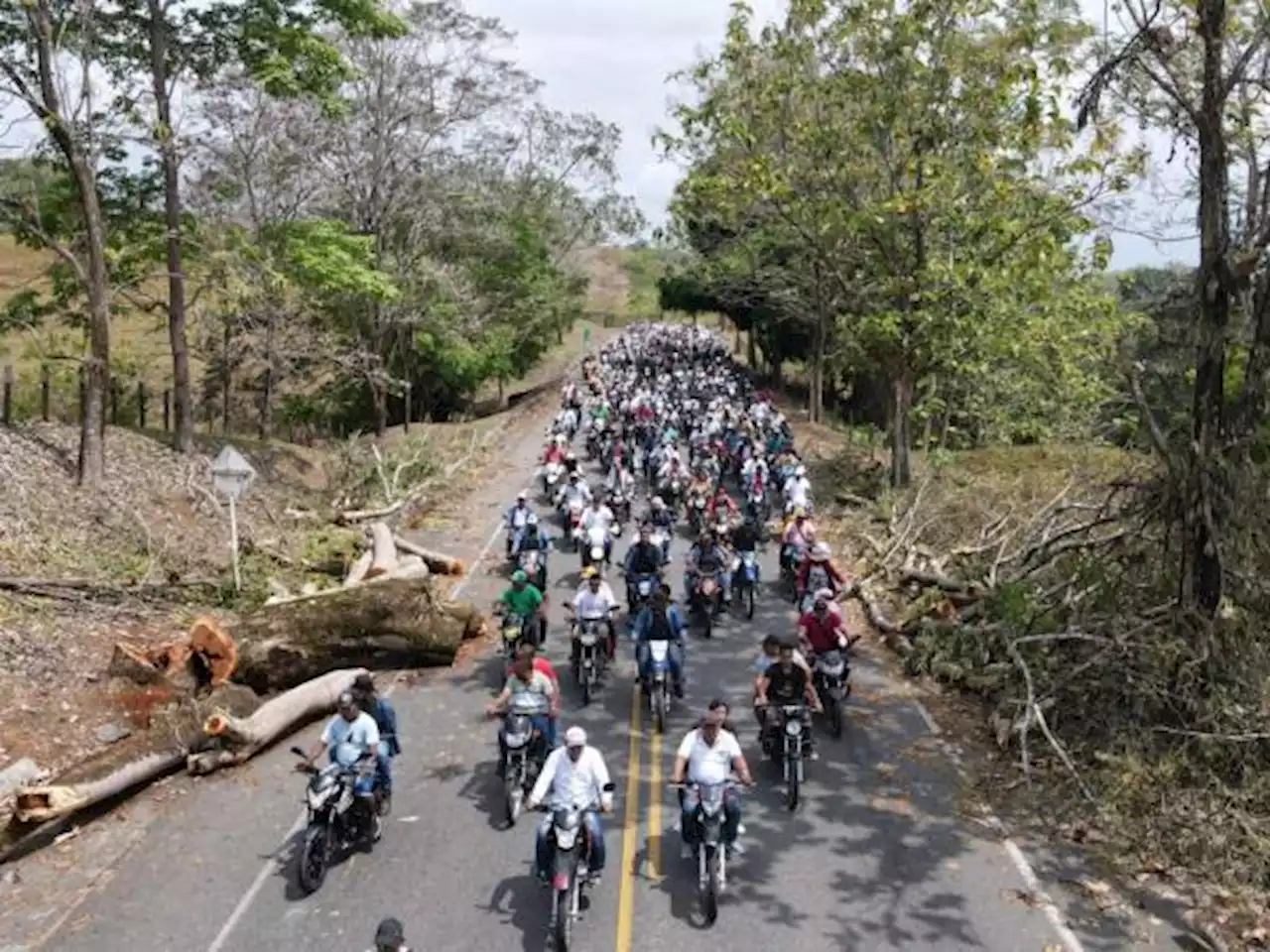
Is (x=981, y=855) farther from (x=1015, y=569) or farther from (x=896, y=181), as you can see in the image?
(x=896, y=181)

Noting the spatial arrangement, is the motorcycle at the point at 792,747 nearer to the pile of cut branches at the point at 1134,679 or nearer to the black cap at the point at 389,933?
the pile of cut branches at the point at 1134,679

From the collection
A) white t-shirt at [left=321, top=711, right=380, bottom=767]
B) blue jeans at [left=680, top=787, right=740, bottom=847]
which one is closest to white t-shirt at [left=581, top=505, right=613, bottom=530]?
white t-shirt at [left=321, top=711, right=380, bottom=767]

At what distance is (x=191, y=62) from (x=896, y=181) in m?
14.0

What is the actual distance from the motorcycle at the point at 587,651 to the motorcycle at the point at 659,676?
117 cm

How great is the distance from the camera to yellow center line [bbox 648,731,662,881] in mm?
10055

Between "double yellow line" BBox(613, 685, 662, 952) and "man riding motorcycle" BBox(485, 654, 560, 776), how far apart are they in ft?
3.55

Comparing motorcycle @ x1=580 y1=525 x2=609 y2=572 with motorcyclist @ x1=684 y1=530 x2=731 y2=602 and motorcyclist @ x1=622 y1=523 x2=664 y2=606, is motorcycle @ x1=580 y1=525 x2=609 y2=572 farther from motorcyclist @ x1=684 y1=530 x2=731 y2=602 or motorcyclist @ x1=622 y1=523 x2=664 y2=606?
motorcyclist @ x1=684 y1=530 x2=731 y2=602

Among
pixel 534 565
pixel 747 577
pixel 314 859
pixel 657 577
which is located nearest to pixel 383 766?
pixel 314 859

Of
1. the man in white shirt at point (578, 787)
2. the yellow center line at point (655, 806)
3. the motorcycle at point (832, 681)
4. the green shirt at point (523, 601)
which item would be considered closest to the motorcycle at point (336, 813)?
the man in white shirt at point (578, 787)

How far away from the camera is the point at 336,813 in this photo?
9945 millimetres

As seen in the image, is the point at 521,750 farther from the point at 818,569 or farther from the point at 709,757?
the point at 818,569

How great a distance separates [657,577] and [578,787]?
7634 mm

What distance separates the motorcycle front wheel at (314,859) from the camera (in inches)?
375

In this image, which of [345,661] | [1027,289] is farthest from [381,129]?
[345,661]
